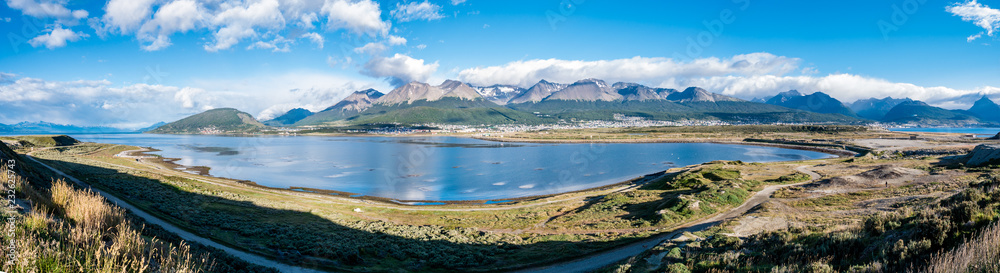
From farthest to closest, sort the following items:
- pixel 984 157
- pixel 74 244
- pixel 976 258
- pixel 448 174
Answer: pixel 448 174, pixel 984 157, pixel 976 258, pixel 74 244

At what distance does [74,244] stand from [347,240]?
1648 centimetres

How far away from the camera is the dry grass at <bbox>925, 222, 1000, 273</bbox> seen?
6.43 m

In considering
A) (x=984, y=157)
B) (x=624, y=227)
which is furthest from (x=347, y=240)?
(x=984, y=157)

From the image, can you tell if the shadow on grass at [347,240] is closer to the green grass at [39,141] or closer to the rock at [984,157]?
the rock at [984,157]

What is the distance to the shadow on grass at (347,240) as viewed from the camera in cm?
1828

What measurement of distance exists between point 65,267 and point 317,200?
38.0m

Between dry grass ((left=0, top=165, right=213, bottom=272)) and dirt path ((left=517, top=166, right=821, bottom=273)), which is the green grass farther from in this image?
dirt path ((left=517, top=166, right=821, bottom=273))

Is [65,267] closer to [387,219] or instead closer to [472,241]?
[472,241]

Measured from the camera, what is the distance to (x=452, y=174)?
70.1 metres

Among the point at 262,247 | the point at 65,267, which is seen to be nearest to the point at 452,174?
the point at 262,247

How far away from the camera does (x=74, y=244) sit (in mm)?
6320

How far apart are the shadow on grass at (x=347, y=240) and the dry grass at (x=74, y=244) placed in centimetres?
780

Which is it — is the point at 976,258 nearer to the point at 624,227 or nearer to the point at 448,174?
the point at 624,227

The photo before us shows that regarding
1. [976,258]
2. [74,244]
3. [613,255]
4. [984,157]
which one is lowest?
[613,255]
